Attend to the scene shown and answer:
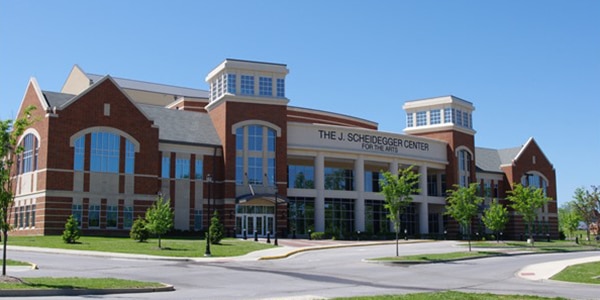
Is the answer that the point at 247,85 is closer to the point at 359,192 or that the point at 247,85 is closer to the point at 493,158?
the point at 359,192

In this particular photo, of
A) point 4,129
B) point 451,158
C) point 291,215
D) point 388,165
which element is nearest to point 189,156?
point 291,215

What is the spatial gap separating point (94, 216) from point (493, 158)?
54.9 m

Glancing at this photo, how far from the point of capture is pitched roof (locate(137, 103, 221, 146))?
57631mm

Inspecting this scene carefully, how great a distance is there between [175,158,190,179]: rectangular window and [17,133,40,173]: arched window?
11.4 meters

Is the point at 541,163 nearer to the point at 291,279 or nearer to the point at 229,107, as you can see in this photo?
the point at 229,107

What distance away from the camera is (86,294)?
18.2 m

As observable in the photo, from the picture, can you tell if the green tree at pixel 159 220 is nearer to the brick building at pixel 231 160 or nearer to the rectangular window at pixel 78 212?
the brick building at pixel 231 160

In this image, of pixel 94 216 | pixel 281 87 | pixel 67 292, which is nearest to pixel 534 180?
pixel 281 87

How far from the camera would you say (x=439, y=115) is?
76.4 metres

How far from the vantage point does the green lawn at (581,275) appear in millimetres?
25219

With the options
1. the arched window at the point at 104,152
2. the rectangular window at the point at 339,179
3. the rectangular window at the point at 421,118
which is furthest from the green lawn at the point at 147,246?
the rectangular window at the point at 421,118

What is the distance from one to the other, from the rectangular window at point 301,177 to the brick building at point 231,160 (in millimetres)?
117

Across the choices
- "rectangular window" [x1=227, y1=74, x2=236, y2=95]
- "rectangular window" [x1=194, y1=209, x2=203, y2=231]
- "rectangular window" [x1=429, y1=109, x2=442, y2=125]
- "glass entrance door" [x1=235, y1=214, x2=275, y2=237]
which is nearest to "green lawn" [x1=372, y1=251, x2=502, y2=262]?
"glass entrance door" [x1=235, y1=214, x2=275, y2=237]

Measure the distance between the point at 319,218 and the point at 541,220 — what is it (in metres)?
37.5
